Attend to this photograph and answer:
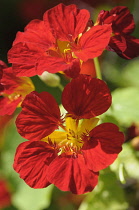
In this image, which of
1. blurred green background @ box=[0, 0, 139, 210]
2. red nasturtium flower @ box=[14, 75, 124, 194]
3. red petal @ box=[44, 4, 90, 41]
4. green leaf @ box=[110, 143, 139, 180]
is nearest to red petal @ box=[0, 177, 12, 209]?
blurred green background @ box=[0, 0, 139, 210]

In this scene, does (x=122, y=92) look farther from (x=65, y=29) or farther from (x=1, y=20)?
(x=1, y=20)

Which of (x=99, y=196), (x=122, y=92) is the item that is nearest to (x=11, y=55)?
(x=122, y=92)

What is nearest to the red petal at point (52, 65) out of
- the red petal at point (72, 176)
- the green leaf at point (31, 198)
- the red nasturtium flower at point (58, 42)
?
the red nasturtium flower at point (58, 42)

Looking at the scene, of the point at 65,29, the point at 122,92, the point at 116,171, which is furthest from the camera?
the point at 122,92

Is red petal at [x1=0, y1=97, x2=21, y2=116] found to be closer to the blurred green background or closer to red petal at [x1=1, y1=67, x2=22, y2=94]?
red petal at [x1=1, y1=67, x2=22, y2=94]

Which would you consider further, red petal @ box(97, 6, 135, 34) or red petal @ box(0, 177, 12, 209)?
red petal @ box(0, 177, 12, 209)
